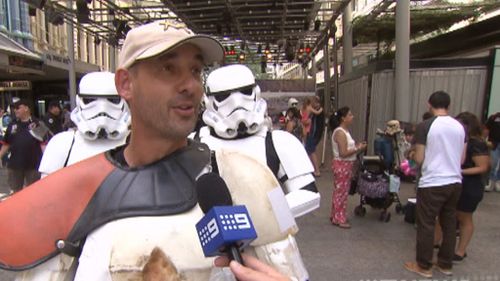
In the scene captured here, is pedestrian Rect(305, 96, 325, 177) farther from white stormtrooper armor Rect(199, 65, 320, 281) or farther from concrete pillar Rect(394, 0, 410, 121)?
white stormtrooper armor Rect(199, 65, 320, 281)

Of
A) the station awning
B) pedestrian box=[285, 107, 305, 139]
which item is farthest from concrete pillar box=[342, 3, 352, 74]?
the station awning

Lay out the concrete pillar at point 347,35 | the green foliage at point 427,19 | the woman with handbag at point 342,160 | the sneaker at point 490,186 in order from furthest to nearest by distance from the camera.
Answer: the green foliage at point 427,19 → the concrete pillar at point 347,35 → the sneaker at point 490,186 → the woman with handbag at point 342,160

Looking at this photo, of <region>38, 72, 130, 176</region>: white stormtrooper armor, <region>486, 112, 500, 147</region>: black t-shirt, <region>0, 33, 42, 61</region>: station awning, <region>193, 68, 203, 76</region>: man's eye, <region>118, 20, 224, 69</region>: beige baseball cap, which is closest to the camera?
<region>118, 20, 224, 69</region>: beige baseball cap

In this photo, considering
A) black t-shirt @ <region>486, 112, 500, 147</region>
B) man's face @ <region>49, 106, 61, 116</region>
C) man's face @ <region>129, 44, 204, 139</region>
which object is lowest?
black t-shirt @ <region>486, 112, 500, 147</region>

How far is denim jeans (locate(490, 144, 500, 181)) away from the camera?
771 cm

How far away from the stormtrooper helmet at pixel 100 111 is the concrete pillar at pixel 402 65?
283 inches

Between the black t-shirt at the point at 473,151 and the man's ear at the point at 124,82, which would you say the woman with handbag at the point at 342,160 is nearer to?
the black t-shirt at the point at 473,151

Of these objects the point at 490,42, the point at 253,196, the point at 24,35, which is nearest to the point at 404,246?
the point at 253,196

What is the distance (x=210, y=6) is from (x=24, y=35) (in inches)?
312

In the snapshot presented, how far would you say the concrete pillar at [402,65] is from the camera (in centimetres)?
904

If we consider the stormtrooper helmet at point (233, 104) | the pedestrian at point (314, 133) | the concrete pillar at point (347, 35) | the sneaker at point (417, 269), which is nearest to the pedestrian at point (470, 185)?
the sneaker at point (417, 269)

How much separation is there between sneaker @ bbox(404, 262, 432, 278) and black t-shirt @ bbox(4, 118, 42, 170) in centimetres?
517

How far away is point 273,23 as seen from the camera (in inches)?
647

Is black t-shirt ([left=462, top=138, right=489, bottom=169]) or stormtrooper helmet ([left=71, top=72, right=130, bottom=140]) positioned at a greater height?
stormtrooper helmet ([left=71, top=72, right=130, bottom=140])
